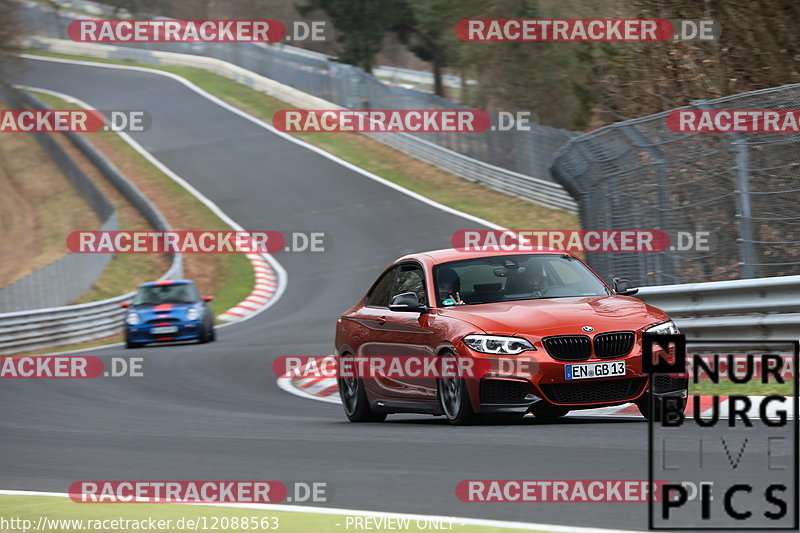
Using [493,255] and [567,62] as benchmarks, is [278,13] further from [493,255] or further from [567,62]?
[493,255]

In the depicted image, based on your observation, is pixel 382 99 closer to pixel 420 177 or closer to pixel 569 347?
pixel 420 177

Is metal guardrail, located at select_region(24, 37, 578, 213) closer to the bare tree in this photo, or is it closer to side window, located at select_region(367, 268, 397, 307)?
the bare tree

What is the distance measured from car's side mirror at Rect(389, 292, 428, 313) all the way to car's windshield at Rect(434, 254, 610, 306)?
198mm

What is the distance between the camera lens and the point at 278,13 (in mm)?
77750

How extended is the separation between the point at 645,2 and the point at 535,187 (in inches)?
704

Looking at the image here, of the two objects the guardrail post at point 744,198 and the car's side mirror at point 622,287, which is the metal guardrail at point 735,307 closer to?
the guardrail post at point 744,198

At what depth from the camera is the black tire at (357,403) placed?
1145 centimetres

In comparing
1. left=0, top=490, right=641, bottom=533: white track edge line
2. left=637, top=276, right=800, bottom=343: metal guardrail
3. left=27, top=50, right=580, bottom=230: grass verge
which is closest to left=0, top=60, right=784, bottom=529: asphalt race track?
left=0, top=490, right=641, bottom=533: white track edge line

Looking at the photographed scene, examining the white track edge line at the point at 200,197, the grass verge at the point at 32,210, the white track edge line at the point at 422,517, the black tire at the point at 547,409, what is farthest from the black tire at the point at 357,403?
the grass verge at the point at 32,210

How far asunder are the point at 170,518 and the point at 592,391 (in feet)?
11.6

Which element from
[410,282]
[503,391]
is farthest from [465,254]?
[503,391]

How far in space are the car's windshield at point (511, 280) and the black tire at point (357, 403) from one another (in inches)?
54.3

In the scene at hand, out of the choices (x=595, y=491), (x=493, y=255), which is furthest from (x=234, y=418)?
(x=595, y=491)

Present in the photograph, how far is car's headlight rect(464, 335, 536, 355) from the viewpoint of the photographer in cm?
938
